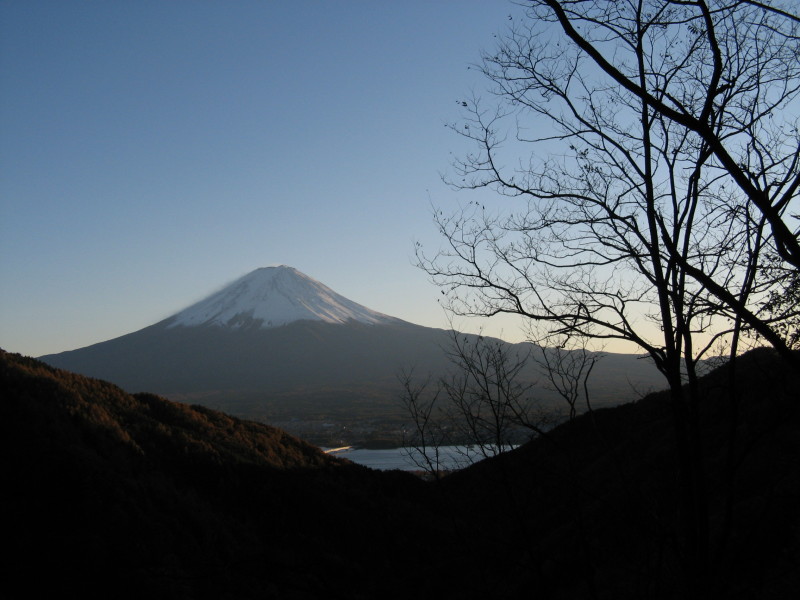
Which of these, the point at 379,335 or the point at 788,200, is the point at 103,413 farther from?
the point at 379,335

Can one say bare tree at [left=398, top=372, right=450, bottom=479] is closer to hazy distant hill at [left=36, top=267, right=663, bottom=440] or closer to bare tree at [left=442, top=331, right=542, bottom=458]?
bare tree at [left=442, top=331, right=542, bottom=458]

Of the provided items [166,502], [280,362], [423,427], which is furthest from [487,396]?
[280,362]

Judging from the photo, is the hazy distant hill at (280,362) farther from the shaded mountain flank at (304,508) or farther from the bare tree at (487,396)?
the bare tree at (487,396)

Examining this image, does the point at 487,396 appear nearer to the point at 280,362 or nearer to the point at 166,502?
the point at 166,502

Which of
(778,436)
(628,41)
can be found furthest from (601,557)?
(628,41)

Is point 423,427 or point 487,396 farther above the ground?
point 487,396

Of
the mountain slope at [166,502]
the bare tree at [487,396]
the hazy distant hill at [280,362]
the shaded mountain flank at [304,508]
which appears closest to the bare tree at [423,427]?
the bare tree at [487,396]
